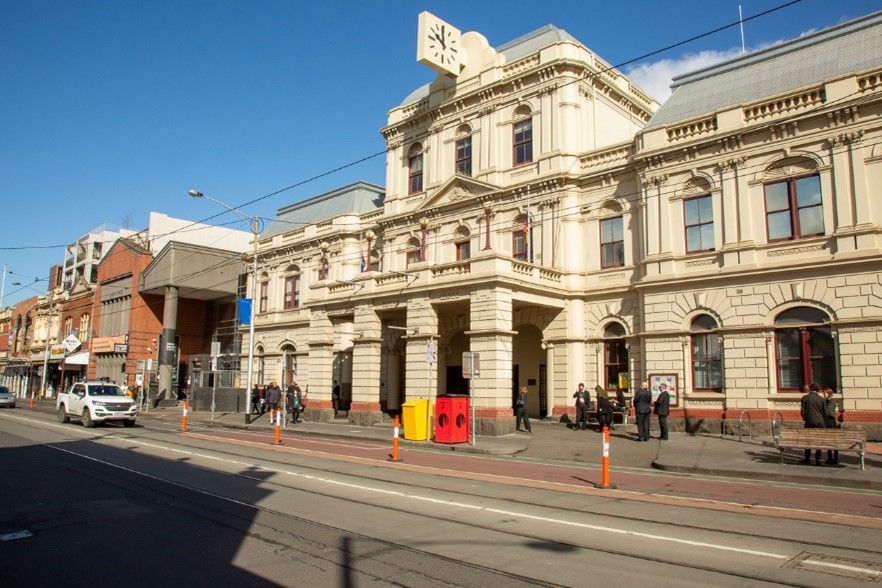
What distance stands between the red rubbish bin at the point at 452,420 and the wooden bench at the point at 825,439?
9374 millimetres

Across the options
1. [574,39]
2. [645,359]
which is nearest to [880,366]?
[645,359]

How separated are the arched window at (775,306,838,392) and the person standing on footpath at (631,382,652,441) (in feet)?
16.3

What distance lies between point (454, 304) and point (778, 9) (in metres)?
16.6

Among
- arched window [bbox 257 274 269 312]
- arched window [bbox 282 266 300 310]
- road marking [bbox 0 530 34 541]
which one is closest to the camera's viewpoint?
road marking [bbox 0 530 34 541]

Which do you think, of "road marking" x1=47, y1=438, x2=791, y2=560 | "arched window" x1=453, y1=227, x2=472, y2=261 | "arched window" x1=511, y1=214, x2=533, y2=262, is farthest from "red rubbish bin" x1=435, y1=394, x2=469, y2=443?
"arched window" x1=453, y1=227, x2=472, y2=261

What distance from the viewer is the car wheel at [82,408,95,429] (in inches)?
1035

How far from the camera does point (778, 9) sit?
41.8 feet

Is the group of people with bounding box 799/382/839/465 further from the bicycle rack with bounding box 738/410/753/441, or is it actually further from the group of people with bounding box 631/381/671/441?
the group of people with bounding box 631/381/671/441

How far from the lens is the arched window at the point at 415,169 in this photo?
35.3m

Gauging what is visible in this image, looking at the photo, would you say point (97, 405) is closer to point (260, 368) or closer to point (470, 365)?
point (470, 365)

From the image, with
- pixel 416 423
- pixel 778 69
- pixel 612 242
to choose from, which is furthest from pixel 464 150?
pixel 416 423

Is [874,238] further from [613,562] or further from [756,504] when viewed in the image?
[613,562]

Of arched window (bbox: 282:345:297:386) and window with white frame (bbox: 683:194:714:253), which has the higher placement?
window with white frame (bbox: 683:194:714:253)

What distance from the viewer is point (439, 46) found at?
32312mm
